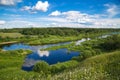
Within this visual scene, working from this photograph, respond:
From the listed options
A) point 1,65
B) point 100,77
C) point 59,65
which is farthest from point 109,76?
point 1,65

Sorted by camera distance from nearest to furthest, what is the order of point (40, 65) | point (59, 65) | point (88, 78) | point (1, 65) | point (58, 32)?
point (88, 78) < point (40, 65) < point (59, 65) < point (1, 65) < point (58, 32)

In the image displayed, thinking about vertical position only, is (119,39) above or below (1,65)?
above

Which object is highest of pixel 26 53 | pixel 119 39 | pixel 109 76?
pixel 109 76

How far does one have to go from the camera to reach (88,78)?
5.27 metres

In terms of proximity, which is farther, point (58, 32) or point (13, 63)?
point (58, 32)

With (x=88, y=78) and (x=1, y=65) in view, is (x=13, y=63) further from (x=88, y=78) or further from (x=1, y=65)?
(x=88, y=78)

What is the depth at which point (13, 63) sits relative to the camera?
153ft

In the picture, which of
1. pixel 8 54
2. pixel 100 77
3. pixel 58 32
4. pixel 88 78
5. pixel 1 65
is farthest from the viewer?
pixel 58 32

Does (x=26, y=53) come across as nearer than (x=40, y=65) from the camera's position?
No

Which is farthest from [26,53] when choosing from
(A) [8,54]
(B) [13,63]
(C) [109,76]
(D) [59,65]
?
(C) [109,76]

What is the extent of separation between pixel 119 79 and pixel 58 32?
464ft

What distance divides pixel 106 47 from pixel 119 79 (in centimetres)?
5918

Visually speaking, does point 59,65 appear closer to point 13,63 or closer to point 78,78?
point 13,63

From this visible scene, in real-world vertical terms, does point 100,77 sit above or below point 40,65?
above
